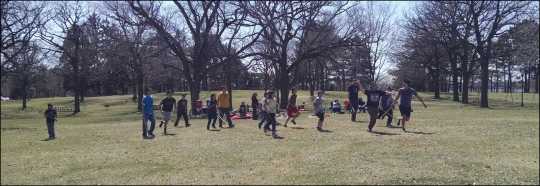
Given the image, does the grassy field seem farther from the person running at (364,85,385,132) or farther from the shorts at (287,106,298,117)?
the shorts at (287,106,298,117)

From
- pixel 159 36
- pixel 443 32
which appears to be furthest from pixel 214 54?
pixel 443 32

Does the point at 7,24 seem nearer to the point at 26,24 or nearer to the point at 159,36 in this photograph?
the point at 26,24

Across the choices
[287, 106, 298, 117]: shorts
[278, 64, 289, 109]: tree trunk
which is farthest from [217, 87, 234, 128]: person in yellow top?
[278, 64, 289, 109]: tree trunk

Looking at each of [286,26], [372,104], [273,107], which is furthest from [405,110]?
[286,26]

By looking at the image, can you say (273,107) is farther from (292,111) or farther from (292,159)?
(292,159)

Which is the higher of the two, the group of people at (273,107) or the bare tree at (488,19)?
the bare tree at (488,19)

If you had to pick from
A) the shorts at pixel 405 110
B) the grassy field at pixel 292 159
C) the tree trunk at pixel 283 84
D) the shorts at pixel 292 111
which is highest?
the tree trunk at pixel 283 84

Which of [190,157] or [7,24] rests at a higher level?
[7,24]

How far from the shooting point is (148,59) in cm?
4462

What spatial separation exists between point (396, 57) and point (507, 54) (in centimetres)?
1748

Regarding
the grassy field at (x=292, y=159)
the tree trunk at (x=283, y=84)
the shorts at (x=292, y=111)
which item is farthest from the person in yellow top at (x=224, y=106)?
the tree trunk at (x=283, y=84)

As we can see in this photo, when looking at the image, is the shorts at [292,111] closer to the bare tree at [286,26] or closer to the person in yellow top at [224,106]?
the person in yellow top at [224,106]

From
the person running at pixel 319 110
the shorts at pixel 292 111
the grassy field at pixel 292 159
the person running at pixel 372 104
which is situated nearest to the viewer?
the grassy field at pixel 292 159

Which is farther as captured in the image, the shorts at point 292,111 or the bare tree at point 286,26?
the bare tree at point 286,26
